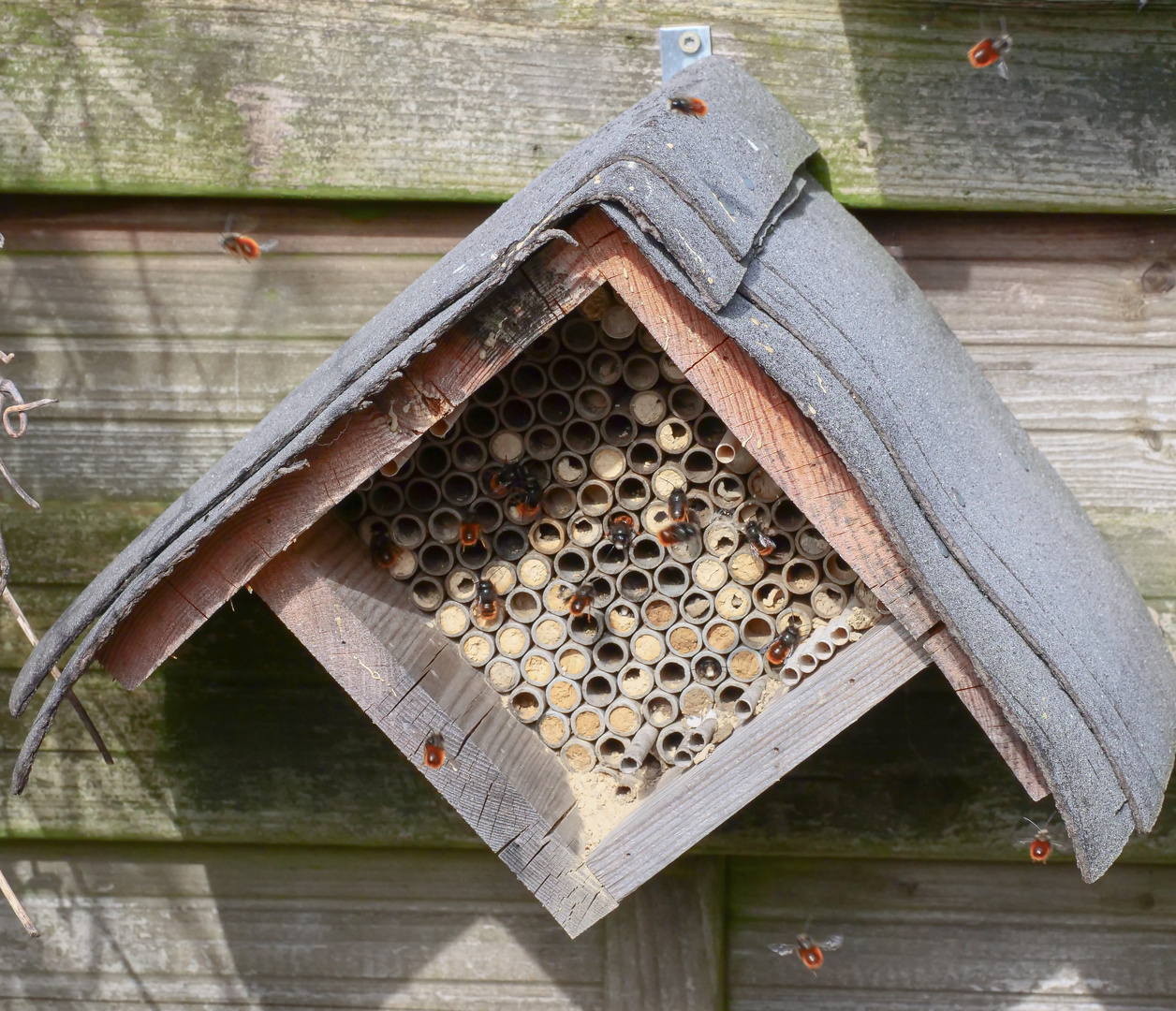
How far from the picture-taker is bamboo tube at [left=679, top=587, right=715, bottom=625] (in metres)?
1.60

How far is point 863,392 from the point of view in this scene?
4.00ft

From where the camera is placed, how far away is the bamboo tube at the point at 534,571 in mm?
1611

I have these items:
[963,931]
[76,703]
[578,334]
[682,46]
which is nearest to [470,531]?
[578,334]

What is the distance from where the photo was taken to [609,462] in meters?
1.57

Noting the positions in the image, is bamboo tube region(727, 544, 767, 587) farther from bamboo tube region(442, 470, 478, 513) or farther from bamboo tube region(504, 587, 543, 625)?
bamboo tube region(442, 470, 478, 513)

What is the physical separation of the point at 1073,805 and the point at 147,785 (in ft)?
5.79

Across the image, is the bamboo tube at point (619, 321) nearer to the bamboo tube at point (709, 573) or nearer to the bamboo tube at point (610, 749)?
the bamboo tube at point (709, 573)

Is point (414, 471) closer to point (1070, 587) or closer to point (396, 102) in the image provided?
point (396, 102)

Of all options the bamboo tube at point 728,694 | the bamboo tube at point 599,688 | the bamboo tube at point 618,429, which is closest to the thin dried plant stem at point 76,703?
the bamboo tube at point 599,688

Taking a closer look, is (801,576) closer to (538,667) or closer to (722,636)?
(722,636)

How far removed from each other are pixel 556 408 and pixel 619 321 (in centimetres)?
18

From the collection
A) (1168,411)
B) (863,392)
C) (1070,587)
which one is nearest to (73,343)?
(863,392)

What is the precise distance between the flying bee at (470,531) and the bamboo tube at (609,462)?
0.70 feet

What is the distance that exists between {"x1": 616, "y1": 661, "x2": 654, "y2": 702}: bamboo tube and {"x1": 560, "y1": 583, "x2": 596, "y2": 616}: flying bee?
0.12 m
